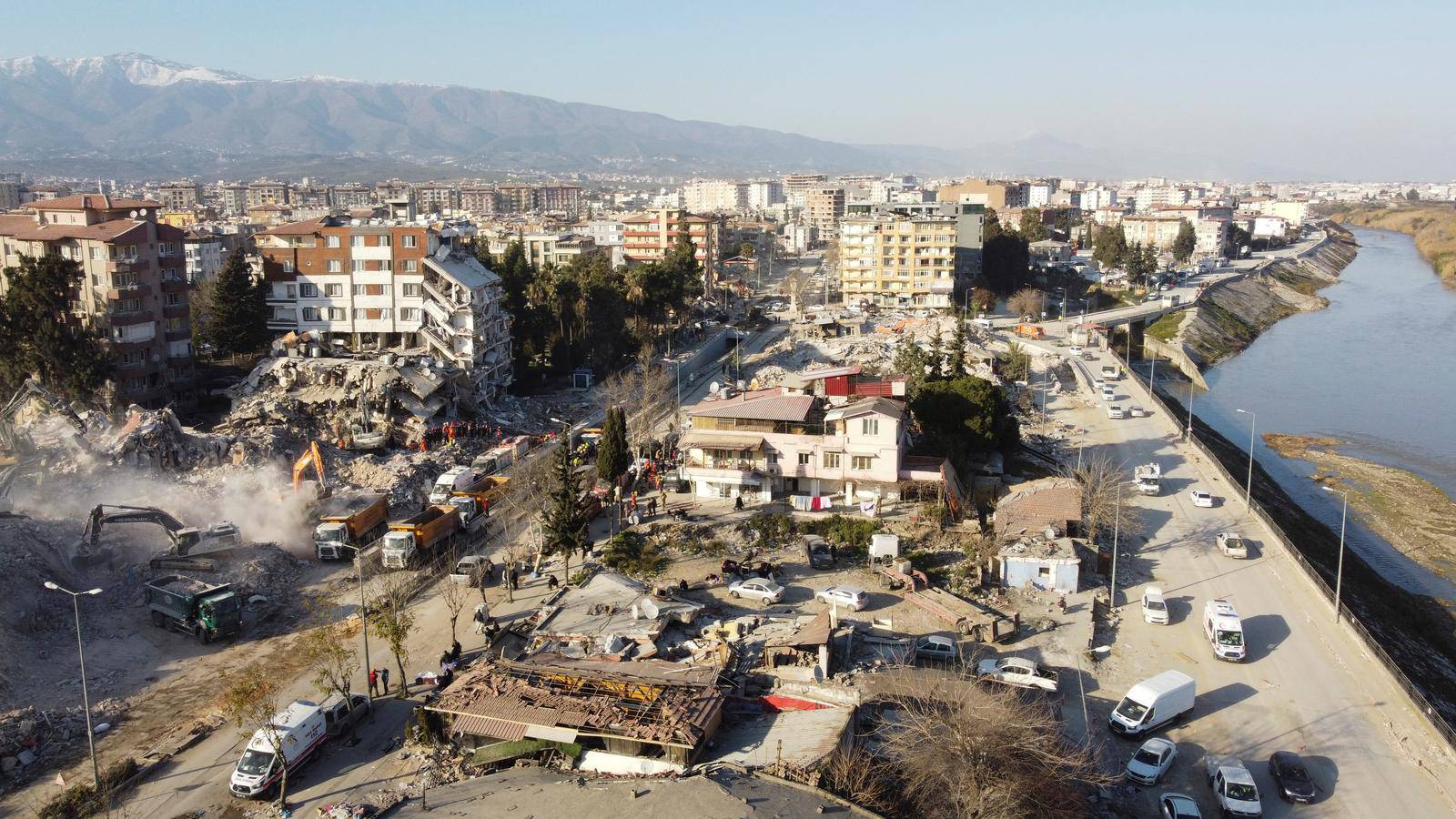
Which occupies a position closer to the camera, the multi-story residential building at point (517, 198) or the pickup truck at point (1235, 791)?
the pickup truck at point (1235, 791)

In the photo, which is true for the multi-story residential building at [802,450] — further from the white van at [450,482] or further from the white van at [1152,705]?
the white van at [1152,705]

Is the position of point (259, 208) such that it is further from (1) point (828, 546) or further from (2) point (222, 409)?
(1) point (828, 546)

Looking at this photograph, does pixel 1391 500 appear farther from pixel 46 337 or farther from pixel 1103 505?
pixel 46 337

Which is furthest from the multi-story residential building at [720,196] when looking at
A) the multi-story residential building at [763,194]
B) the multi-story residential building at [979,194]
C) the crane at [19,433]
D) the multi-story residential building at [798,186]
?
the crane at [19,433]

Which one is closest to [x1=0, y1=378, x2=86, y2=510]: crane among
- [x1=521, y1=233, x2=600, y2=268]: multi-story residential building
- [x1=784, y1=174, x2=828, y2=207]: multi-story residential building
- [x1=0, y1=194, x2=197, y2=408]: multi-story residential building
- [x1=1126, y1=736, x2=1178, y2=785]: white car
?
[x1=0, y1=194, x2=197, y2=408]: multi-story residential building

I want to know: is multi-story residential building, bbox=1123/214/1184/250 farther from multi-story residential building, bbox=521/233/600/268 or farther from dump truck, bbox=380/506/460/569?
dump truck, bbox=380/506/460/569

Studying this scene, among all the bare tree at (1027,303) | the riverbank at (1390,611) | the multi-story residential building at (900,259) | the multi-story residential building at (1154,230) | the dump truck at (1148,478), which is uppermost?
the multi-story residential building at (1154,230)

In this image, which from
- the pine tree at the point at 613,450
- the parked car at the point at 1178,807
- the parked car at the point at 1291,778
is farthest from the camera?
the pine tree at the point at 613,450

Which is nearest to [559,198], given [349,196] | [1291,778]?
[349,196]
